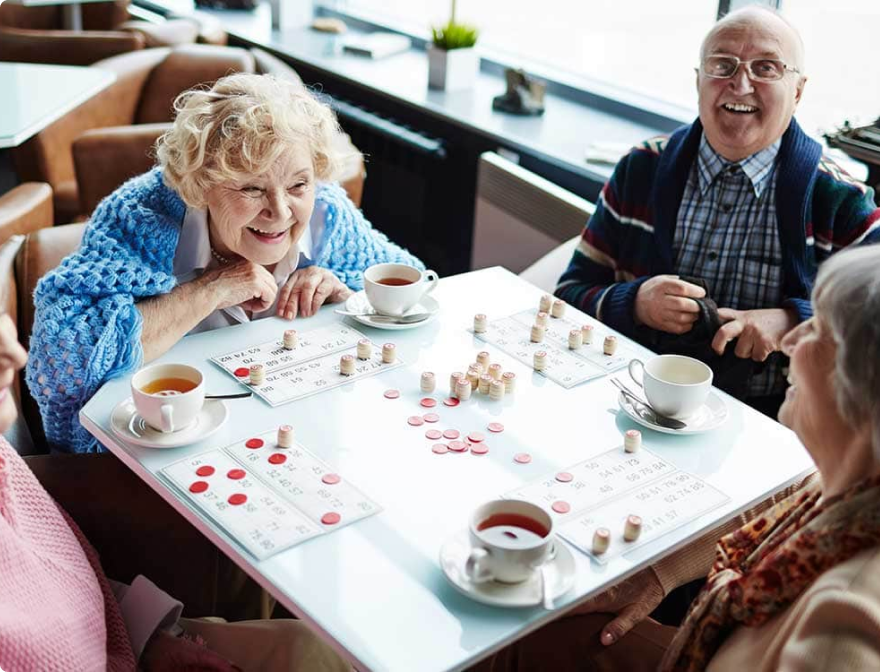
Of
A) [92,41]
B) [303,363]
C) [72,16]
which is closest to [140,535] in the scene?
[303,363]

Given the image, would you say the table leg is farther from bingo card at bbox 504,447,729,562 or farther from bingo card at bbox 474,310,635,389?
bingo card at bbox 504,447,729,562

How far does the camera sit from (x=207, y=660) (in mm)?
1562

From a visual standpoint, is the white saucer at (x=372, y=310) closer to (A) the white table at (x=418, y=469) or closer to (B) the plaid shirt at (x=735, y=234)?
(A) the white table at (x=418, y=469)

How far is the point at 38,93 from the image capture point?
338 cm

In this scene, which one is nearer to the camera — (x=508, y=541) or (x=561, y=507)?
(x=508, y=541)

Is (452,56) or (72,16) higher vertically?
(452,56)

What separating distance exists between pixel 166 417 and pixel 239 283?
477 mm

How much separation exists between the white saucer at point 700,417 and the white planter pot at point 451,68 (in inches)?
92.7

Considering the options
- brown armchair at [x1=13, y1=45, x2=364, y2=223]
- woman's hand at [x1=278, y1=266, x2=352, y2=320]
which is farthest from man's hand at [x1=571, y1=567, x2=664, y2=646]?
brown armchair at [x1=13, y1=45, x2=364, y2=223]

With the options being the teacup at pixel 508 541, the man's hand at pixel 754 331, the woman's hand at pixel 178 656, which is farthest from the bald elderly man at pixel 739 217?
the woman's hand at pixel 178 656

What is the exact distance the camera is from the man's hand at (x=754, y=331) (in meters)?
2.08

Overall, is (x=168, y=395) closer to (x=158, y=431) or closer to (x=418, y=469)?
(x=158, y=431)

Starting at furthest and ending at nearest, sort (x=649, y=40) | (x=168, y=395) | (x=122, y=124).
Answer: (x=122, y=124) < (x=649, y=40) < (x=168, y=395)

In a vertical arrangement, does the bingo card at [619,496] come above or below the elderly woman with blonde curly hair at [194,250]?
below
